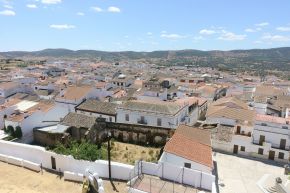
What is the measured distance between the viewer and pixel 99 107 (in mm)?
46781

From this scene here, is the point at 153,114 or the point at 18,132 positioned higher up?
the point at 153,114

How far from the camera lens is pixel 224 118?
4647cm

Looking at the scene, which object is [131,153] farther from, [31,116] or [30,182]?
[31,116]

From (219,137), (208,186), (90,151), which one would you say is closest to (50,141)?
(90,151)

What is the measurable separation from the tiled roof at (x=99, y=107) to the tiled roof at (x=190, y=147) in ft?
51.0

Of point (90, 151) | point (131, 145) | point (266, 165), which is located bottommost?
point (266, 165)

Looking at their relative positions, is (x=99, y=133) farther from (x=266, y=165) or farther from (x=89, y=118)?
(x=266, y=165)

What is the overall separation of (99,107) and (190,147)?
20684mm

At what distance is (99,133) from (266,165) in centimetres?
2269

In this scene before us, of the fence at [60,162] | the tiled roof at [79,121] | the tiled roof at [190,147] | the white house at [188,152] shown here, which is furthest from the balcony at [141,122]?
the fence at [60,162]

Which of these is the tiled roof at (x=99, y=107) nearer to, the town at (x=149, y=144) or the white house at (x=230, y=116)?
→ the town at (x=149, y=144)

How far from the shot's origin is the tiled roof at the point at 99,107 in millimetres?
45384

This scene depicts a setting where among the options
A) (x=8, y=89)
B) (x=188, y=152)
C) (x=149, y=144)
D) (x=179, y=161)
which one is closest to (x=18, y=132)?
(x=149, y=144)

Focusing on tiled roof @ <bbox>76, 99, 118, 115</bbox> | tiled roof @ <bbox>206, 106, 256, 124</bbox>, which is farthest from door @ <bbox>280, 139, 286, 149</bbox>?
tiled roof @ <bbox>76, 99, 118, 115</bbox>
